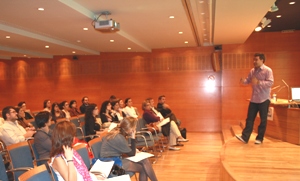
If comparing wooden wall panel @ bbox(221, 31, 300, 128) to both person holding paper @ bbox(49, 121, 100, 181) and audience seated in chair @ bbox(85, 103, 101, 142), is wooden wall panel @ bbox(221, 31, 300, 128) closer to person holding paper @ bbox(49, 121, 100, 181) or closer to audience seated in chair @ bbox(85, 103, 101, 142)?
audience seated in chair @ bbox(85, 103, 101, 142)

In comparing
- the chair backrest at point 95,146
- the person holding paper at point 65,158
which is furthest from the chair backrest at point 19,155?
the person holding paper at point 65,158

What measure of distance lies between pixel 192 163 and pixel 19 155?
3581 millimetres

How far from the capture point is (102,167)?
10.6 feet

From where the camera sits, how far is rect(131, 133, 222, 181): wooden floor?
5004mm

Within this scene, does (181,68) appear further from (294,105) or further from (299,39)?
(294,105)

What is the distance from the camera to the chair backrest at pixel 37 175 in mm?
2258

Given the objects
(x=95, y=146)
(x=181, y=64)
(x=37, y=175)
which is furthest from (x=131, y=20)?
(x=181, y=64)

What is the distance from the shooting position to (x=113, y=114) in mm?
6891

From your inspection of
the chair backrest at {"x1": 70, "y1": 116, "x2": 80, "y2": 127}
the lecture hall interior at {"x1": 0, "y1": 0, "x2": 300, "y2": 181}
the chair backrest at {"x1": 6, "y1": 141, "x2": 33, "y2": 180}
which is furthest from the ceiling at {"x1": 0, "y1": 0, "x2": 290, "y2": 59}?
the chair backrest at {"x1": 6, "y1": 141, "x2": 33, "y2": 180}

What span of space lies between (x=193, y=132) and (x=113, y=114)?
3.84 metres

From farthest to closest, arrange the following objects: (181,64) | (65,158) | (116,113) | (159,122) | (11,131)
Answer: (181,64)
(116,113)
(159,122)
(11,131)
(65,158)

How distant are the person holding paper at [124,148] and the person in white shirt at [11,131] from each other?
1802 mm

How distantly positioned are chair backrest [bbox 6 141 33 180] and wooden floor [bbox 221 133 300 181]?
264 cm

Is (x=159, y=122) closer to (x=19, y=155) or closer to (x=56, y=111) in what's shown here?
(x=56, y=111)
